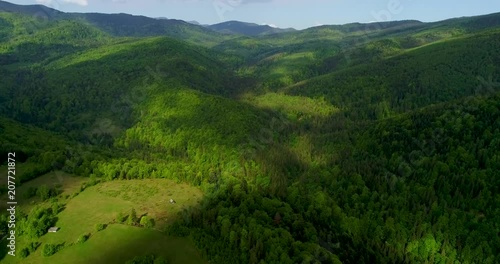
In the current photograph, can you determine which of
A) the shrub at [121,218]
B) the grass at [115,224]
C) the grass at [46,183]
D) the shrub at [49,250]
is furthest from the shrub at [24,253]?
the shrub at [121,218]

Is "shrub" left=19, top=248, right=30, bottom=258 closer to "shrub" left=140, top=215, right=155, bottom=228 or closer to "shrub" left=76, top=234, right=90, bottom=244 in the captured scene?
"shrub" left=76, top=234, right=90, bottom=244

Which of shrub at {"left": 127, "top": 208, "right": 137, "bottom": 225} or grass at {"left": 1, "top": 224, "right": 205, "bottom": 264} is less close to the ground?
shrub at {"left": 127, "top": 208, "right": 137, "bottom": 225}

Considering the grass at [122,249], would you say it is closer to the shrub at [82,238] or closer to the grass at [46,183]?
the shrub at [82,238]

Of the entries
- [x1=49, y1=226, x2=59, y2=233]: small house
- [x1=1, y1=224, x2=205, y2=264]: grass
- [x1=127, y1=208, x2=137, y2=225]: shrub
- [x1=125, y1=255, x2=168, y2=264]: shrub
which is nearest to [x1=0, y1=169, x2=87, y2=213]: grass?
[x1=49, y1=226, x2=59, y2=233]: small house

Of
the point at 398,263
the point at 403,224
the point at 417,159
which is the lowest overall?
the point at 398,263

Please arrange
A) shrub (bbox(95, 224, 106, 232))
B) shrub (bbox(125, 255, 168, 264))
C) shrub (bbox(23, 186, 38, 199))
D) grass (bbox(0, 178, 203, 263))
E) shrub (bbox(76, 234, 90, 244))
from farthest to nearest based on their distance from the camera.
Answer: shrub (bbox(23, 186, 38, 199)), shrub (bbox(95, 224, 106, 232)), shrub (bbox(76, 234, 90, 244)), grass (bbox(0, 178, 203, 263)), shrub (bbox(125, 255, 168, 264))

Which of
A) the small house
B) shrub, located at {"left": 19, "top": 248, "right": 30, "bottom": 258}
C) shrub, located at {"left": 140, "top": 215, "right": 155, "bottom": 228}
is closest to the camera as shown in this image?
shrub, located at {"left": 19, "top": 248, "right": 30, "bottom": 258}

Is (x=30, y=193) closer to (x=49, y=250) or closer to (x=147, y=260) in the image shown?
(x=49, y=250)

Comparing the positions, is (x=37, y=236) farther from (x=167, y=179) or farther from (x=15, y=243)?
(x=167, y=179)

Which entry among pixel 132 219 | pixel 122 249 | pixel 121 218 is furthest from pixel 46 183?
pixel 122 249

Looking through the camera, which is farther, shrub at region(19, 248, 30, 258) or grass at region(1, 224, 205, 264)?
shrub at region(19, 248, 30, 258)

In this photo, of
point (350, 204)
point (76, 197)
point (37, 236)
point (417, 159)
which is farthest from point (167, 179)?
point (417, 159)
